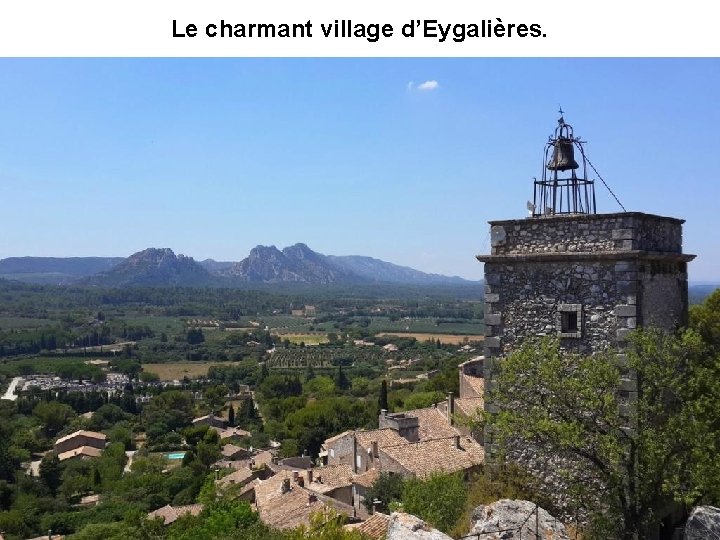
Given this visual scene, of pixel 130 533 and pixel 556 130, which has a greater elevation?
pixel 556 130

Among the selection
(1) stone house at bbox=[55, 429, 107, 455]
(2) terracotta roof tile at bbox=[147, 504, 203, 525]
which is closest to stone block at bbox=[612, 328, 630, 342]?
(2) terracotta roof tile at bbox=[147, 504, 203, 525]

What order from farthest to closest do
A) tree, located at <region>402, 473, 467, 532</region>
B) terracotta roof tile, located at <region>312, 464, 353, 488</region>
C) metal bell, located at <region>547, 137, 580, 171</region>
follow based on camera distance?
1. terracotta roof tile, located at <region>312, 464, 353, 488</region>
2. tree, located at <region>402, 473, 467, 532</region>
3. metal bell, located at <region>547, 137, 580, 171</region>

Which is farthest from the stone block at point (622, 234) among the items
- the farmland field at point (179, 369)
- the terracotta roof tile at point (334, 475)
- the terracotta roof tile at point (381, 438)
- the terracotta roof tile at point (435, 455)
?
the farmland field at point (179, 369)

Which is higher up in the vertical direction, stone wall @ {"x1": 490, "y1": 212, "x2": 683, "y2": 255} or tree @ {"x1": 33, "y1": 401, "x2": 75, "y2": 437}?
stone wall @ {"x1": 490, "y1": 212, "x2": 683, "y2": 255}

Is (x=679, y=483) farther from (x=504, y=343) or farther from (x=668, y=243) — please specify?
(x=668, y=243)

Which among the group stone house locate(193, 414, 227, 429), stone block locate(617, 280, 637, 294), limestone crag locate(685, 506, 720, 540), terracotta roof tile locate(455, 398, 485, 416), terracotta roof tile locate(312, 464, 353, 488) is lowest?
stone house locate(193, 414, 227, 429)

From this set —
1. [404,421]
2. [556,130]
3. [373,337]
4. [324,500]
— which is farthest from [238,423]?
[373,337]

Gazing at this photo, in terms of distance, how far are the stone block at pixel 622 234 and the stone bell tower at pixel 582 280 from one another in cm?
2

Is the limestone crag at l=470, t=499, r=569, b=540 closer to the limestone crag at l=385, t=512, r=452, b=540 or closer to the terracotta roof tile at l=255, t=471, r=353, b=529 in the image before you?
the limestone crag at l=385, t=512, r=452, b=540

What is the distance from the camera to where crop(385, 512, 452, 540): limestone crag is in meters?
9.73

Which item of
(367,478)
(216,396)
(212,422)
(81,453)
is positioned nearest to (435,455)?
(367,478)

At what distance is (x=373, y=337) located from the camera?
189m

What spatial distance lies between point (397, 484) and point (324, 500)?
10.8ft

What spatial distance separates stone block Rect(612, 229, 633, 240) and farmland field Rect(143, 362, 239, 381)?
12321 centimetres
